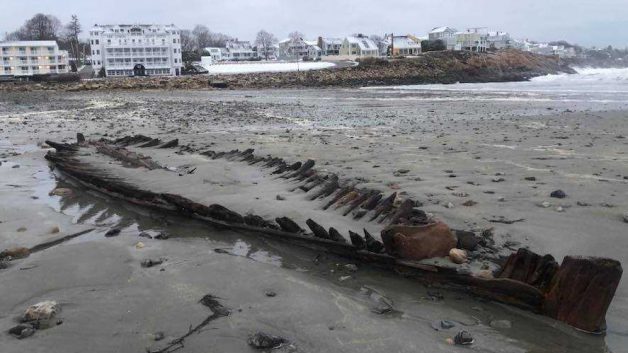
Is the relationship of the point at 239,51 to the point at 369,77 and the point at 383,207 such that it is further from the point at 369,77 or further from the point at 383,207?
the point at 383,207

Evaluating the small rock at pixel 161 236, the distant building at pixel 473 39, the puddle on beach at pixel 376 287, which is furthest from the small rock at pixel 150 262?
the distant building at pixel 473 39

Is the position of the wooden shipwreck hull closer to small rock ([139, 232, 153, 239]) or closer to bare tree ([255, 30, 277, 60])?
small rock ([139, 232, 153, 239])

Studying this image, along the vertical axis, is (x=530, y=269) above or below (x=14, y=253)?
above

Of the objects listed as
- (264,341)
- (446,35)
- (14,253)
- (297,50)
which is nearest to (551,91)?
(14,253)

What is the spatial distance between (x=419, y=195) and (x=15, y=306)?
4186mm

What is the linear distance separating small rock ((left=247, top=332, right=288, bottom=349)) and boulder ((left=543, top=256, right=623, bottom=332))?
1.64 m

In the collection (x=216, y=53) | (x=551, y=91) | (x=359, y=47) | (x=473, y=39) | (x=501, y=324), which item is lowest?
(x=501, y=324)

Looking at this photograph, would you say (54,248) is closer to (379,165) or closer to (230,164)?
(230,164)

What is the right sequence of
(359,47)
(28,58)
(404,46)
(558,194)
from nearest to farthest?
(558,194)
(28,58)
(359,47)
(404,46)

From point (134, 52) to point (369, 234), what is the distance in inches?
3727

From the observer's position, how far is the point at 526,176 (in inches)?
266

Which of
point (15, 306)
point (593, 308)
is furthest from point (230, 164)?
point (593, 308)

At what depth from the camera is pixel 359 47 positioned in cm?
12281

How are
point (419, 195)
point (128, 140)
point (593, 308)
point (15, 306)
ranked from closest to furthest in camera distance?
point (593, 308) < point (15, 306) < point (419, 195) < point (128, 140)
